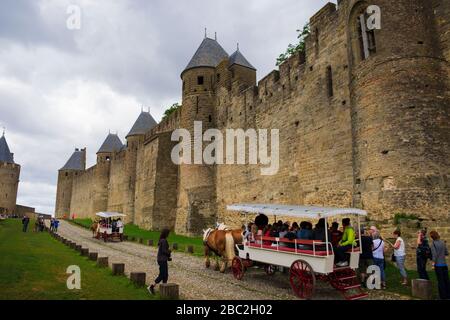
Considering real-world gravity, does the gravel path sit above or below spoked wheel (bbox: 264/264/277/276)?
below

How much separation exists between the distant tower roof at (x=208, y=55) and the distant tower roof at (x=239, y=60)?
95 cm

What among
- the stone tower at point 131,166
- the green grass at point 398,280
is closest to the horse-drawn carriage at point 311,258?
the green grass at point 398,280

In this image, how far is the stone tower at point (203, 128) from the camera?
2269 centimetres

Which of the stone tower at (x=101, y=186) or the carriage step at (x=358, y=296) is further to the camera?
the stone tower at (x=101, y=186)

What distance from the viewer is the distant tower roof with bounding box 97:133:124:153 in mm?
50656

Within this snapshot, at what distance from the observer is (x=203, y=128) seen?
23.7 m

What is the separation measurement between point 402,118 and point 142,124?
34.0 meters

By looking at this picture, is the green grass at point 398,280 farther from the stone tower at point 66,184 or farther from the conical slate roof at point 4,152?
the conical slate roof at point 4,152

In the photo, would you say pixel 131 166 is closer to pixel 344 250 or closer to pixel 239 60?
pixel 239 60

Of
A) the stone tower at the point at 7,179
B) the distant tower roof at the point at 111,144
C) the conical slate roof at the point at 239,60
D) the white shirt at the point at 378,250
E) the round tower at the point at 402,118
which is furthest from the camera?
the stone tower at the point at 7,179

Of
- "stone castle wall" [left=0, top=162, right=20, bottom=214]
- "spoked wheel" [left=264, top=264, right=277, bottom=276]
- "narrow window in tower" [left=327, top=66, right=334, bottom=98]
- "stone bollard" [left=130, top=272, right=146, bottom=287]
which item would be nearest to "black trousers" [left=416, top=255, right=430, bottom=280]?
"spoked wheel" [left=264, top=264, right=277, bottom=276]

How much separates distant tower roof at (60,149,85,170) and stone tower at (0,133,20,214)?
773cm

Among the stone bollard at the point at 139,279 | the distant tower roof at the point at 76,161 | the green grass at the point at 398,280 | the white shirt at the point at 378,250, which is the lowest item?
the green grass at the point at 398,280

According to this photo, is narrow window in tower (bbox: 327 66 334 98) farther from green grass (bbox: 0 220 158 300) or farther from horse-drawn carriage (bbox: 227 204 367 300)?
green grass (bbox: 0 220 158 300)
